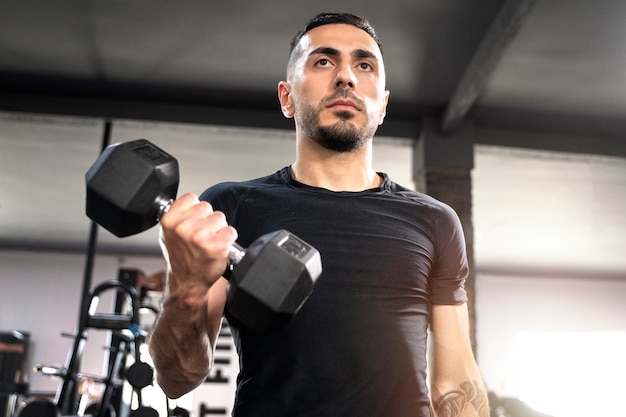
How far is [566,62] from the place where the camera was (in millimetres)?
4512

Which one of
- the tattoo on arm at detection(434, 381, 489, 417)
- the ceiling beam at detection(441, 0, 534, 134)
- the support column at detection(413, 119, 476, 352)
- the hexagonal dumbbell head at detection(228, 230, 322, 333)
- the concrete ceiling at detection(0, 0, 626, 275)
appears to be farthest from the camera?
the support column at detection(413, 119, 476, 352)

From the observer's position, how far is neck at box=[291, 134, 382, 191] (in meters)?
1.25

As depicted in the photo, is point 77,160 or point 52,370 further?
point 77,160

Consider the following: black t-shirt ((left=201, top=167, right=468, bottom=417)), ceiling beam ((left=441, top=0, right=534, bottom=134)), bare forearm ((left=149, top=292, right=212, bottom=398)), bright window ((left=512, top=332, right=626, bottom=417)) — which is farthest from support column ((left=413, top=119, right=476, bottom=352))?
bright window ((left=512, top=332, right=626, bottom=417))

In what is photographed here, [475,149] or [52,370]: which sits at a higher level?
[475,149]

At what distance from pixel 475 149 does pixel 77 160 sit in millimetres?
4092

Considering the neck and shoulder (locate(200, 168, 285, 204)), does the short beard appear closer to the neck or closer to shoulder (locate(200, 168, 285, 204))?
the neck

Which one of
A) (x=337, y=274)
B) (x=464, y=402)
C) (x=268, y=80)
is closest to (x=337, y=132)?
(x=337, y=274)

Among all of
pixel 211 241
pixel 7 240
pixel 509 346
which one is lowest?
pixel 211 241

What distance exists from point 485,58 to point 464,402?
3.51 m

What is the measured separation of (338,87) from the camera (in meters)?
1.21

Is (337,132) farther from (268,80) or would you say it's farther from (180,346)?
(268,80)

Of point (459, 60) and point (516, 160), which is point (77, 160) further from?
point (516, 160)

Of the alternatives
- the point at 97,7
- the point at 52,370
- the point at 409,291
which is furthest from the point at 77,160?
the point at 409,291
